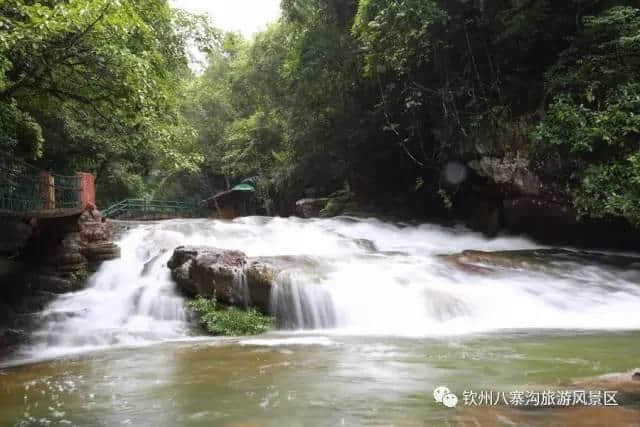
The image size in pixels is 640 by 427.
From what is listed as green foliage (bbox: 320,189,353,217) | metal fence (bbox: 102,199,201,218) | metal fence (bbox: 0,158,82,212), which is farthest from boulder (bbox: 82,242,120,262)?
metal fence (bbox: 102,199,201,218)

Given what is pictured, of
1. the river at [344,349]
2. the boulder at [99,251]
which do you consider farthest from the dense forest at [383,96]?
the river at [344,349]

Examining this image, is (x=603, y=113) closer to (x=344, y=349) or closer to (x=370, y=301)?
(x=370, y=301)

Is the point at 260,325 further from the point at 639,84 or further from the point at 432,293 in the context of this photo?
the point at 639,84

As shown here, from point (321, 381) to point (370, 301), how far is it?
15.1 ft

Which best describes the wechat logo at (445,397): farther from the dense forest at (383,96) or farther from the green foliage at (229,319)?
the dense forest at (383,96)

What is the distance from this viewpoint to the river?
4133 millimetres

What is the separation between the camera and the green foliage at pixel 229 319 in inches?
348

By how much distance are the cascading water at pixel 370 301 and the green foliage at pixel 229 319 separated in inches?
11.8

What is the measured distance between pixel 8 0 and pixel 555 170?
12266 millimetres

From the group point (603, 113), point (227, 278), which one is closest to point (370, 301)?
point (227, 278)

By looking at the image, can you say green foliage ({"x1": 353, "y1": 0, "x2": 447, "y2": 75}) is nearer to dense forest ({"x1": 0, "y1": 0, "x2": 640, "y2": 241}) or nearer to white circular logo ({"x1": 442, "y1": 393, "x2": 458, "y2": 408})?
dense forest ({"x1": 0, "y1": 0, "x2": 640, "y2": 241})

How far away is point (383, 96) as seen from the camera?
1727cm

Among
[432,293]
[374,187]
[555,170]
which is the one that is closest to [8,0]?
[432,293]

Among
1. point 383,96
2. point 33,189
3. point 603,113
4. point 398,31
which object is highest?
point 398,31
